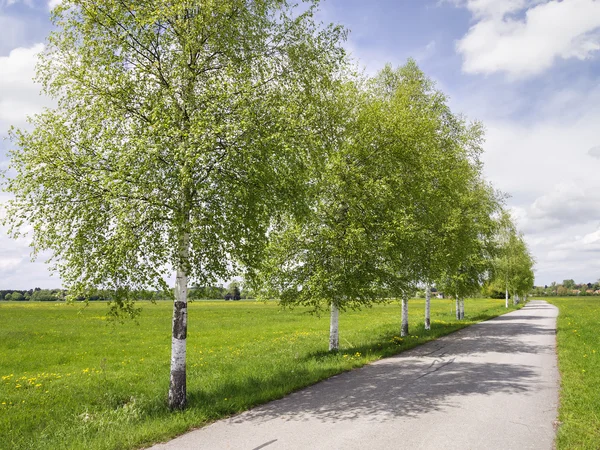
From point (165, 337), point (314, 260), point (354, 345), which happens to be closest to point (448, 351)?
point (354, 345)

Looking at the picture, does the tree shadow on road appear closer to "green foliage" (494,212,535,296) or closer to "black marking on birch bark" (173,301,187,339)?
"black marking on birch bark" (173,301,187,339)

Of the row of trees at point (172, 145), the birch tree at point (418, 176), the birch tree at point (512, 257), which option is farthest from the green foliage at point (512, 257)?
the row of trees at point (172, 145)

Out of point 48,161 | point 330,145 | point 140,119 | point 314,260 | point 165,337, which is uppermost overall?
point 330,145

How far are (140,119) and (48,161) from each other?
93.2 inches

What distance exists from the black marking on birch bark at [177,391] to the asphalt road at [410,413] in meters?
1.48

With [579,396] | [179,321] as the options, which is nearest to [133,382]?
[179,321]

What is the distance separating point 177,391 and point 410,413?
5554mm

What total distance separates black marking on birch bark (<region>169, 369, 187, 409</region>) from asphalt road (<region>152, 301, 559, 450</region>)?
1.48 meters

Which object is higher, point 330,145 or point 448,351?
point 330,145

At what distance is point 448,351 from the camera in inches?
742

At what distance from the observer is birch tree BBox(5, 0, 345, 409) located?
9.82 meters

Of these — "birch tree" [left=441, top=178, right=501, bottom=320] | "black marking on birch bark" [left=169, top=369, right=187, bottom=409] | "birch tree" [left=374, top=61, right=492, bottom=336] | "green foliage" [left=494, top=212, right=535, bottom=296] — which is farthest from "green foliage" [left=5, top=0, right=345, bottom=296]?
"green foliage" [left=494, top=212, right=535, bottom=296]

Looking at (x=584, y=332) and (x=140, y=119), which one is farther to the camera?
(x=584, y=332)

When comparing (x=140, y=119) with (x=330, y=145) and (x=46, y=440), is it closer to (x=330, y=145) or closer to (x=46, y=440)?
(x=46, y=440)
